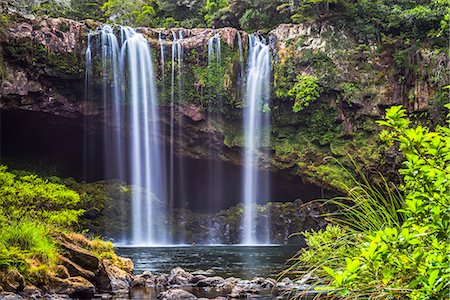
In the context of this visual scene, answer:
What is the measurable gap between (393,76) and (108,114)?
1595 cm

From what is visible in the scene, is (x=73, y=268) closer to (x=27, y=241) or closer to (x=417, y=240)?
(x=27, y=241)

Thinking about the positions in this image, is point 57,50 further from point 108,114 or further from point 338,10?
point 338,10

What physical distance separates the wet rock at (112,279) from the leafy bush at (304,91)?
53.0 feet

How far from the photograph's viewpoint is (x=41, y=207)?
11633 millimetres

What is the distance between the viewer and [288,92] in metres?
25.2

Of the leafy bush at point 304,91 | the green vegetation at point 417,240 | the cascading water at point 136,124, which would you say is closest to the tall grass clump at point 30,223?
the green vegetation at point 417,240

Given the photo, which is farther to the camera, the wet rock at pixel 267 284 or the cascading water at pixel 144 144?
the cascading water at pixel 144 144

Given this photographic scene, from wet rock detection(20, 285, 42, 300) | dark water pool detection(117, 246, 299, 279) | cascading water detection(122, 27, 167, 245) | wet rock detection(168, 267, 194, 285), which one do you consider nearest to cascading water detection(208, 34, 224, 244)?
cascading water detection(122, 27, 167, 245)

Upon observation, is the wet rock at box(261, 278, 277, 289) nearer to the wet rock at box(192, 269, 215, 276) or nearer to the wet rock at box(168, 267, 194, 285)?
the wet rock at box(168, 267, 194, 285)

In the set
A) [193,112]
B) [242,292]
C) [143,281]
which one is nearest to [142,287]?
[143,281]

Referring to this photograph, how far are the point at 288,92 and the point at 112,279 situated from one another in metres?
17.4

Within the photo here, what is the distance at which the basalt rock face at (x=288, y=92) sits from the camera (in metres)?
23.7

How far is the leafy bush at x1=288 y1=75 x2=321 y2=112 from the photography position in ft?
80.8

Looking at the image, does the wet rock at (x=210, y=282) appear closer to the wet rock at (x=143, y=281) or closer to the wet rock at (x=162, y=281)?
the wet rock at (x=162, y=281)
